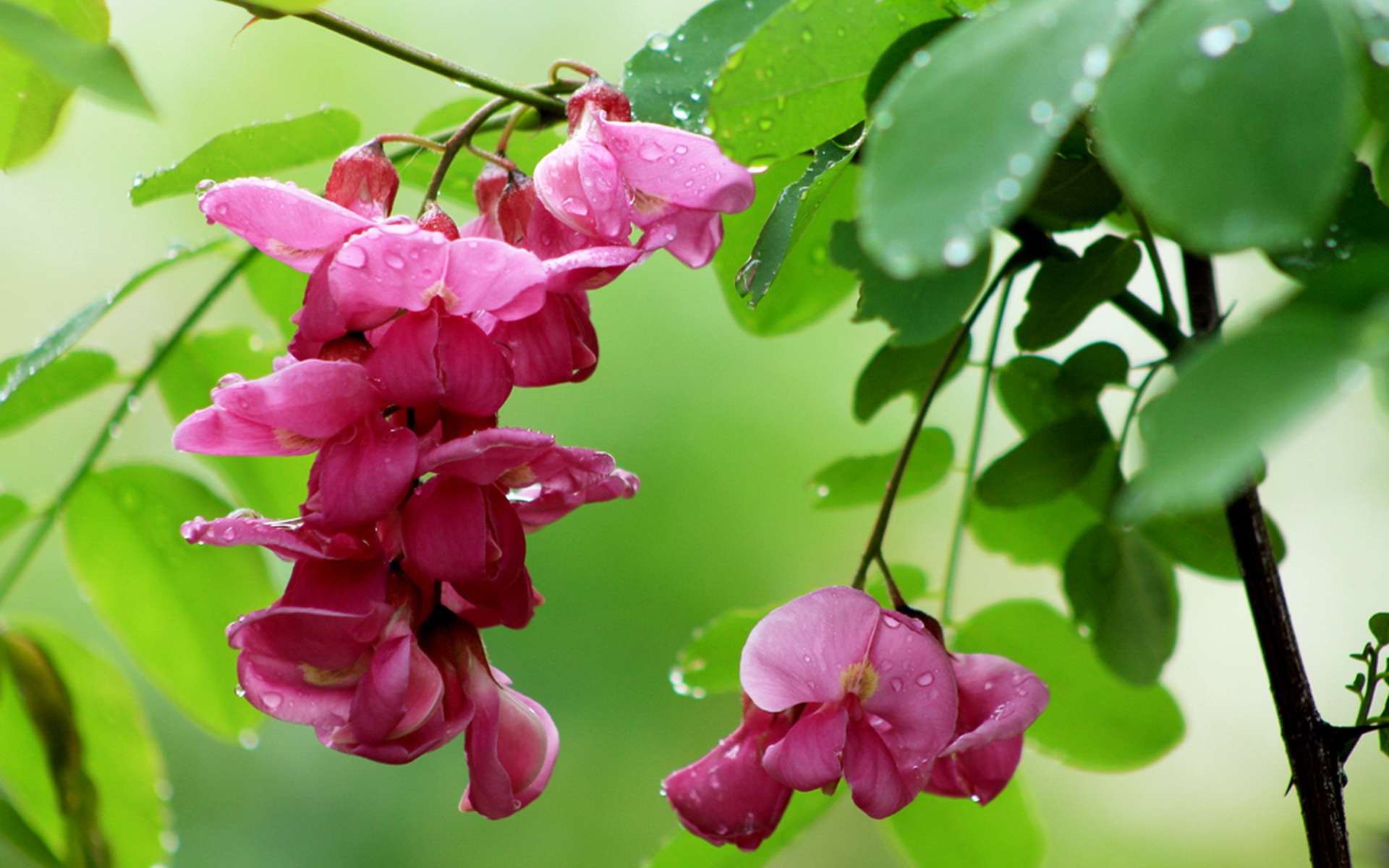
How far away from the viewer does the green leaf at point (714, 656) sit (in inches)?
20.9

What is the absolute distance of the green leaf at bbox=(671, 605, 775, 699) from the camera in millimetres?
530

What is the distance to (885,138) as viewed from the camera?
0.20 metres

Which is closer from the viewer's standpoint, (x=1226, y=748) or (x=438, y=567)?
(x=438, y=567)

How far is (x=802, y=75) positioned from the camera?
0.32m

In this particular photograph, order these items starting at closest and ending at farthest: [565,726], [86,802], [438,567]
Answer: [438,567]
[86,802]
[565,726]

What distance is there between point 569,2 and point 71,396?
188cm

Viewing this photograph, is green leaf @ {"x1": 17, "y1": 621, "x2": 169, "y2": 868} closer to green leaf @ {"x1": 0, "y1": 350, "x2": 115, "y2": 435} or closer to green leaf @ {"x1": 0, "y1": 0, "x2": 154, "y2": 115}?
green leaf @ {"x1": 0, "y1": 350, "x2": 115, "y2": 435}

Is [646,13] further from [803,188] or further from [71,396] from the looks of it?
[803,188]

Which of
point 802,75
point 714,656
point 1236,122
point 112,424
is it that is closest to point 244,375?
point 112,424

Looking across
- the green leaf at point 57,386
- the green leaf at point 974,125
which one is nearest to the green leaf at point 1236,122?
the green leaf at point 974,125

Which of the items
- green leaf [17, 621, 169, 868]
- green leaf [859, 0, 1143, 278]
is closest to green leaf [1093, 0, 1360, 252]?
green leaf [859, 0, 1143, 278]

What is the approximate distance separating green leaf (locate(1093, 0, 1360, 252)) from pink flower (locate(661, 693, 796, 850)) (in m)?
0.23

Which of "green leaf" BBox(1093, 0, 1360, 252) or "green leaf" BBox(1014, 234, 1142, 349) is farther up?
"green leaf" BBox(1093, 0, 1360, 252)

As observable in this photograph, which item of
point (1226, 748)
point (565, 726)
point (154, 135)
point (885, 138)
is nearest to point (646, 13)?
point (154, 135)
